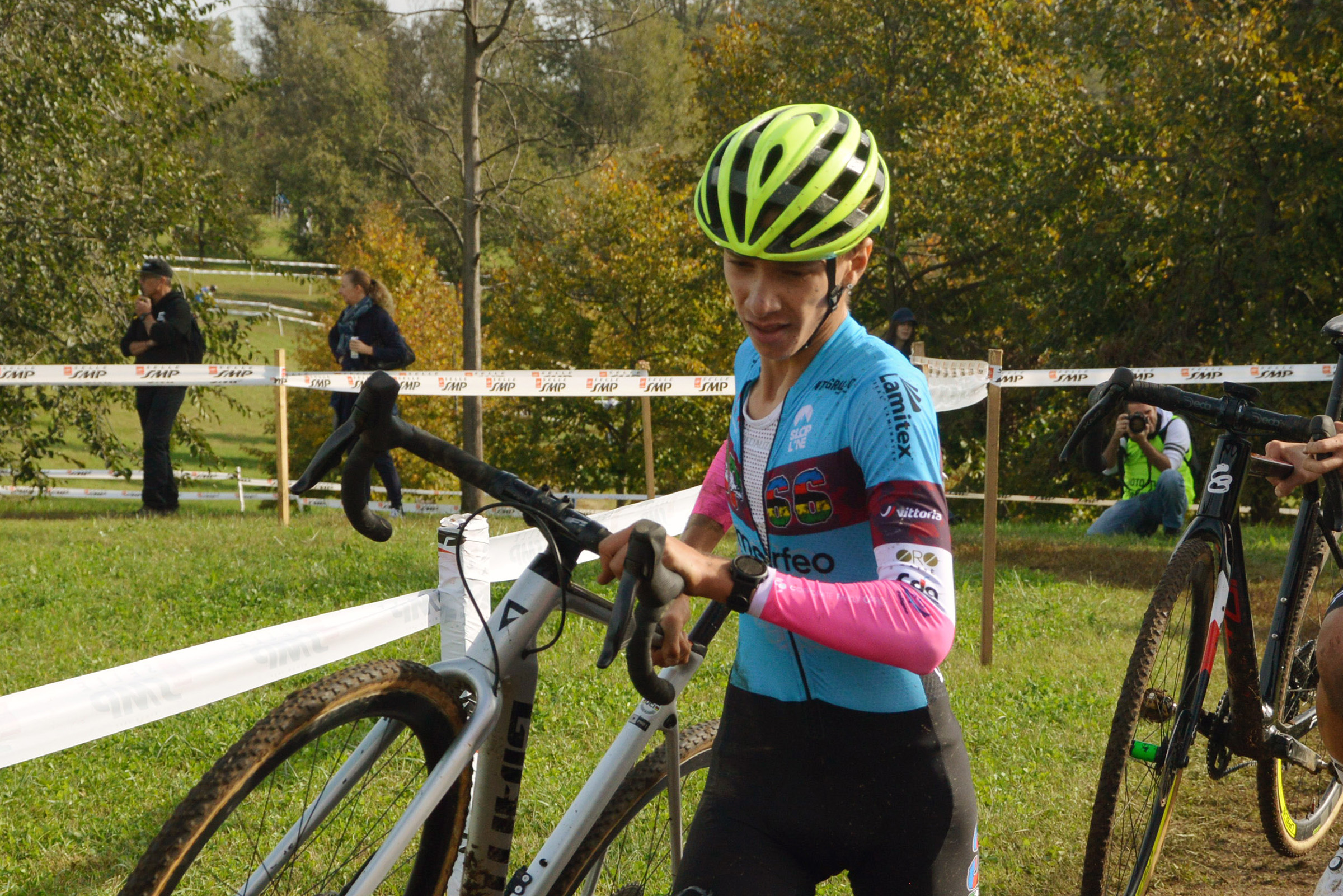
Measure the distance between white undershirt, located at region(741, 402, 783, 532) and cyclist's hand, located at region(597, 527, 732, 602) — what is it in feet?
1.33

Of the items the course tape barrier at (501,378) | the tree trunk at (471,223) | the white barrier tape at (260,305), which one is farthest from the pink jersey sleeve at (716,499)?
the white barrier tape at (260,305)

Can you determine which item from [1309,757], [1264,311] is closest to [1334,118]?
[1264,311]

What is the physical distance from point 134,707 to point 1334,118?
50.0 ft

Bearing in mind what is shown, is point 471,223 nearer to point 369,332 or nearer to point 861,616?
point 369,332

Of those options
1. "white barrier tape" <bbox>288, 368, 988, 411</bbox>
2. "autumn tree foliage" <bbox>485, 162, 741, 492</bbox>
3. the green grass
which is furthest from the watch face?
"autumn tree foliage" <bbox>485, 162, 741, 492</bbox>

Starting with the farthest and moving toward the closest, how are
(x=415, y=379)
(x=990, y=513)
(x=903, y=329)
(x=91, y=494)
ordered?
(x=91, y=494)
(x=903, y=329)
(x=415, y=379)
(x=990, y=513)

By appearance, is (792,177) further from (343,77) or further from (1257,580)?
(343,77)

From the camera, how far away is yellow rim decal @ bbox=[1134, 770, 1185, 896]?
346 centimetres

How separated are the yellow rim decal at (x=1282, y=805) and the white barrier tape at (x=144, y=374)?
893 centimetres

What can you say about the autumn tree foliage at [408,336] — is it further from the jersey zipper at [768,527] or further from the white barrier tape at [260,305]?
the jersey zipper at [768,527]

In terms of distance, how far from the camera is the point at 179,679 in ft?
7.22

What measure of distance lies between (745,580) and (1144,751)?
2138 millimetres

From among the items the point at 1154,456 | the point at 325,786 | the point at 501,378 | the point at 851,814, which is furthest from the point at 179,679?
the point at 1154,456

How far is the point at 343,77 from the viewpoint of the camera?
168 ft
